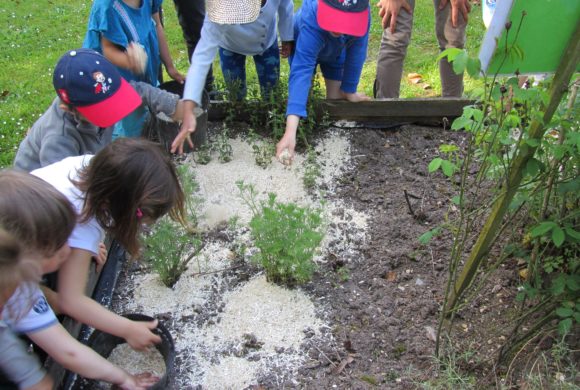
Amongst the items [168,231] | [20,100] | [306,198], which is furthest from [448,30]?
[20,100]

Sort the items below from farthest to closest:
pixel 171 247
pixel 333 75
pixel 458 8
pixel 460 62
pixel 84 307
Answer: pixel 333 75, pixel 458 8, pixel 171 247, pixel 84 307, pixel 460 62

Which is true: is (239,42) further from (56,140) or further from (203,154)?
(56,140)

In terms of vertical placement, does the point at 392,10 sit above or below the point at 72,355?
above

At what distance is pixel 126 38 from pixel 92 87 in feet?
2.06

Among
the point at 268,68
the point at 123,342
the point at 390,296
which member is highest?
the point at 268,68

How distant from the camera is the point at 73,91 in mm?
2104

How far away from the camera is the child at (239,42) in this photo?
2.55 meters

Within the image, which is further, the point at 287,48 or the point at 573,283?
the point at 287,48

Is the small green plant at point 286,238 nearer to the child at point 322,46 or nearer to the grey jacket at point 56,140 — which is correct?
the child at point 322,46

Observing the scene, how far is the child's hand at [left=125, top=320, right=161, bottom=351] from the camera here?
1814mm

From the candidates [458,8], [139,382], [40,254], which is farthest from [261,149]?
[40,254]

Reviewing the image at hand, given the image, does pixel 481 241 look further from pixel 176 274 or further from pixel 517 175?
pixel 176 274

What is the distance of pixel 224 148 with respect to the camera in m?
3.05

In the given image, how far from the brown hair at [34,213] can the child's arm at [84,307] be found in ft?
0.61
